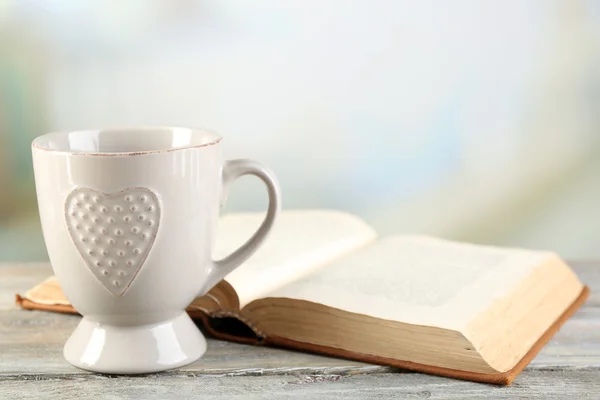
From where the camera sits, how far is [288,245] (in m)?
0.80

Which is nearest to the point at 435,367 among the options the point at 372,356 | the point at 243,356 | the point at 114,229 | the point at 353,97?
the point at 372,356

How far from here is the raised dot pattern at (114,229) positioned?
56 centimetres

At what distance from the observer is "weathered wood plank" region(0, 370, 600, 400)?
0.58 meters

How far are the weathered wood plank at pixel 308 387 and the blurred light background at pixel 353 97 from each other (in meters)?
0.64

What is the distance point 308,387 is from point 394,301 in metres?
0.11

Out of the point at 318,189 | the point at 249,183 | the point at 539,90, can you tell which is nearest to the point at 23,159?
the point at 249,183

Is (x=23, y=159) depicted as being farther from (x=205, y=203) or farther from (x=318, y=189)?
(x=205, y=203)

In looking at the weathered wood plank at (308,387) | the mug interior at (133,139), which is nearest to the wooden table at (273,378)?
the weathered wood plank at (308,387)

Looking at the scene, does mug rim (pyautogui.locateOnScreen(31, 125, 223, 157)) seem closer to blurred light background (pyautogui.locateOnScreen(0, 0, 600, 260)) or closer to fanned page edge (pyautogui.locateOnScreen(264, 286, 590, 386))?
fanned page edge (pyautogui.locateOnScreen(264, 286, 590, 386))

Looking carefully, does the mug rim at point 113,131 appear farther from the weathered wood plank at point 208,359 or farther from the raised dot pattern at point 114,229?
the weathered wood plank at point 208,359

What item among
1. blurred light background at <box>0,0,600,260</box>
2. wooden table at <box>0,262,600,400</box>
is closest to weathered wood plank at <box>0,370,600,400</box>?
wooden table at <box>0,262,600,400</box>

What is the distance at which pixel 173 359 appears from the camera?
0.62 meters

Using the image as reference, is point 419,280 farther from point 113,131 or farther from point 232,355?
point 113,131

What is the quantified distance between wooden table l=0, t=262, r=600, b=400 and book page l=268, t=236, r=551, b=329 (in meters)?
0.05
